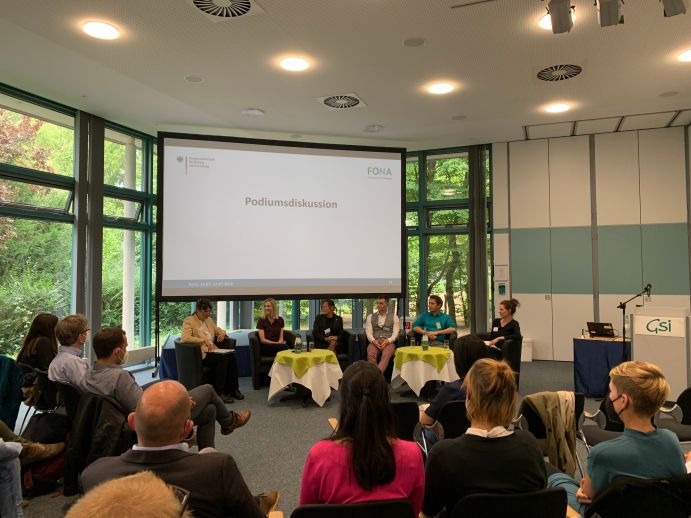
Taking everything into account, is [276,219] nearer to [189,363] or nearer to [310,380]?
[310,380]

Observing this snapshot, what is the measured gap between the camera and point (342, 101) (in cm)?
660

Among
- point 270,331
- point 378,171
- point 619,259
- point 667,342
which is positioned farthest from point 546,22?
point 619,259

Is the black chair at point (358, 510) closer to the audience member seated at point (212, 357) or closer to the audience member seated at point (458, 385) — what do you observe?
the audience member seated at point (458, 385)

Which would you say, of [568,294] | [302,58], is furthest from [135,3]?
[568,294]

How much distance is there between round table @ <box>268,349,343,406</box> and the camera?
18.7 feet

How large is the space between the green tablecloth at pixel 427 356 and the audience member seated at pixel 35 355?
3.63 metres

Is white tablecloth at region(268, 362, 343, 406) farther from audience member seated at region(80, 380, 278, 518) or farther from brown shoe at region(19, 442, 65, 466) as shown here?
audience member seated at region(80, 380, 278, 518)

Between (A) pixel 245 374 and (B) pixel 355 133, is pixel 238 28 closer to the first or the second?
(B) pixel 355 133

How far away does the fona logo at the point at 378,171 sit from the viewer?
6.23 meters

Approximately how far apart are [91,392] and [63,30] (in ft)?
11.0

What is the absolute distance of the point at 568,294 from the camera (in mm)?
8586

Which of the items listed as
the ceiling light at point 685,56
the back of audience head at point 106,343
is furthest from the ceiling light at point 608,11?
the back of audience head at point 106,343

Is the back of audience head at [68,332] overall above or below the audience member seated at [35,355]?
above

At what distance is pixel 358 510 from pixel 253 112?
6287 millimetres
